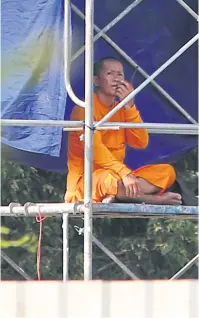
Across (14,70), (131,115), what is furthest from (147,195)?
(14,70)

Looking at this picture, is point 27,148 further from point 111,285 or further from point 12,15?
point 111,285

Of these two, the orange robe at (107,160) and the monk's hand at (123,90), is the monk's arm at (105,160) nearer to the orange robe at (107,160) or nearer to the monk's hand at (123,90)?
the orange robe at (107,160)

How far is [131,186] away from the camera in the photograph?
275 inches

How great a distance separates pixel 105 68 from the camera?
7.35m

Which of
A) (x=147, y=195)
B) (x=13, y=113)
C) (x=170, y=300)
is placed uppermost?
(x=13, y=113)

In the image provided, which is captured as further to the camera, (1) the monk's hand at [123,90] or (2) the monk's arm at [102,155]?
(1) the monk's hand at [123,90]

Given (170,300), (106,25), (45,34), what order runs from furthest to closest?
(106,25), (45,34), (170,300)

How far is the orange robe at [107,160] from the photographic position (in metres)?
6.95

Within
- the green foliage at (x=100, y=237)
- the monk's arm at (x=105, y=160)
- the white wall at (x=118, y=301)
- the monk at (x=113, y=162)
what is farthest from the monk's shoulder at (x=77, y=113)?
the green foliage at (x=100, y=237)

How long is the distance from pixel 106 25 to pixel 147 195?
3.66 ft

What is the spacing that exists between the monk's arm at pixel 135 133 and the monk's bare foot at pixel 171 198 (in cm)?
46

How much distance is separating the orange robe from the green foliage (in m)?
5.48

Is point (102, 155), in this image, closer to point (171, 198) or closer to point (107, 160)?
point (107, 160)

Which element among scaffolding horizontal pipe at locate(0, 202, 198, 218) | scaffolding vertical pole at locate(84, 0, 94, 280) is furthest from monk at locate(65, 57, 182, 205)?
scaffolding vertical pole at locate(84, 0, 94, 280)
